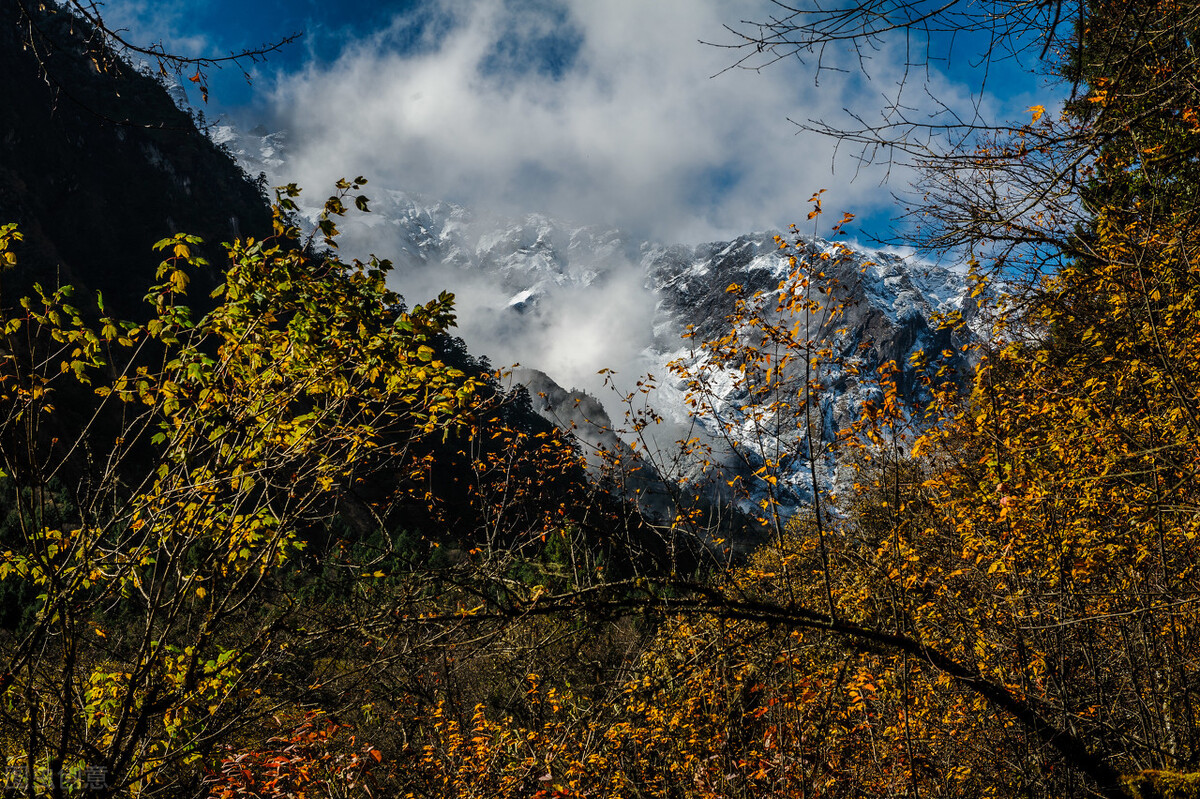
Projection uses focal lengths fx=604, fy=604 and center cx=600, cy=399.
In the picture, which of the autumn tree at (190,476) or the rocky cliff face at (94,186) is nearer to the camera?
the autumn tree at (190,476)

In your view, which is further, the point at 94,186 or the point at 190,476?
the point at 94,186

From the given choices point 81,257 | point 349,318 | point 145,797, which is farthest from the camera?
point 81,257

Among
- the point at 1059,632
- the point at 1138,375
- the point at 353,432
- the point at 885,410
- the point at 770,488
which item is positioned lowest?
the point at 1059,632

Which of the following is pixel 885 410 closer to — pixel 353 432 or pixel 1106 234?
pixel 1106 234

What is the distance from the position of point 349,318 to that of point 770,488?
318 centimetres

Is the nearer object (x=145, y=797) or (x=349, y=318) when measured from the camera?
(x=145, y=797)

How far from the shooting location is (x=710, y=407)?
6.33 meters

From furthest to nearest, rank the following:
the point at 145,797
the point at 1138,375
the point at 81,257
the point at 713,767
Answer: the point at 81,257
the point at 713,767
the point at 1138,375
the point at 145,797

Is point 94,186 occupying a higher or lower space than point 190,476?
higher

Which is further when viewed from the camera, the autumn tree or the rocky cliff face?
the rocky cliff face

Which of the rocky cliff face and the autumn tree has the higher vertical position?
the rocky cliff face

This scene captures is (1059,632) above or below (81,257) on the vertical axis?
below

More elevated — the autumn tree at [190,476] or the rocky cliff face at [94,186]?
the rocky cliff face at [94,186]

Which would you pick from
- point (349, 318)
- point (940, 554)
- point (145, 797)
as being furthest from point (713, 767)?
point (349, 318)
